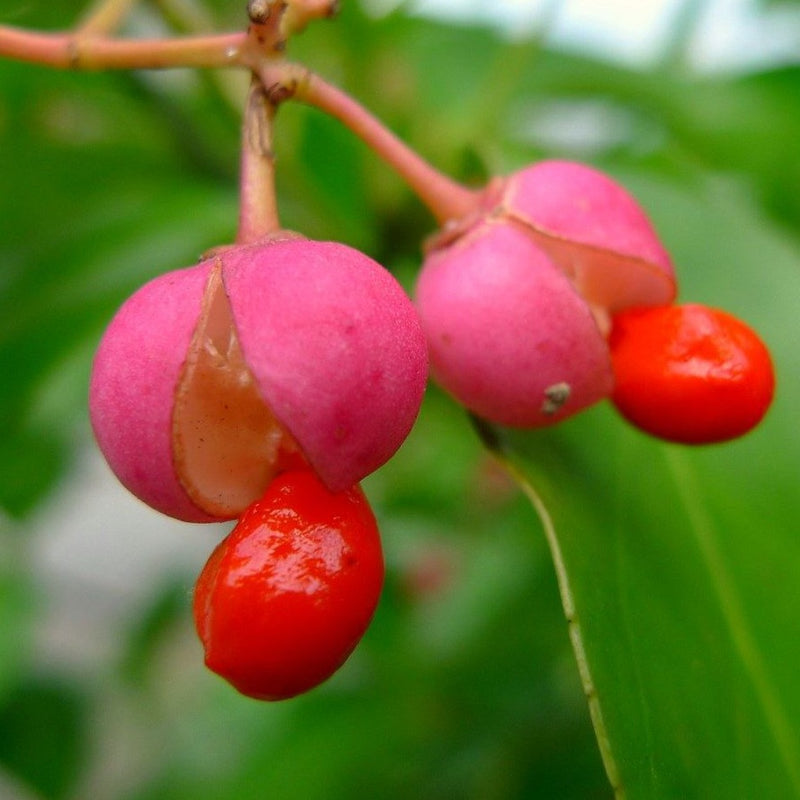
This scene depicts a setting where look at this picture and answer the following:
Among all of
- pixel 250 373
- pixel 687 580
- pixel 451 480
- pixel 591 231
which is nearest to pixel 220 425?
pixel 250 373

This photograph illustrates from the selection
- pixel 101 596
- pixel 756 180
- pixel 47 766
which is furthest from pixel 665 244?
pixel 101 596

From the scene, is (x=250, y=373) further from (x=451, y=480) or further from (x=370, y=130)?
(x=451, y=480)

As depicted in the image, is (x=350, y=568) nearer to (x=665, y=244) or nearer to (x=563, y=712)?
(x=665, y=244)

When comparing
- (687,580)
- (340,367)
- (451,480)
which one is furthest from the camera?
(451,480)

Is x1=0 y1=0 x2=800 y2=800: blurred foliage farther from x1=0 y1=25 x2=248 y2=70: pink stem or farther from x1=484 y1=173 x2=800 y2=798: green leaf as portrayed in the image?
x1=0 y1=25 x2=248 y2=70: pink stem

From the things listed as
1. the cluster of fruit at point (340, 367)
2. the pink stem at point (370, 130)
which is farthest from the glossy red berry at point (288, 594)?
the pink stem at point (370, 130)

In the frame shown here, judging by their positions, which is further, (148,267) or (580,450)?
(148,267)

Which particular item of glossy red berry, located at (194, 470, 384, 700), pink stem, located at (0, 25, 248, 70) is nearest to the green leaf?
glossy red berry, located at (194, 470, 384, 700)
